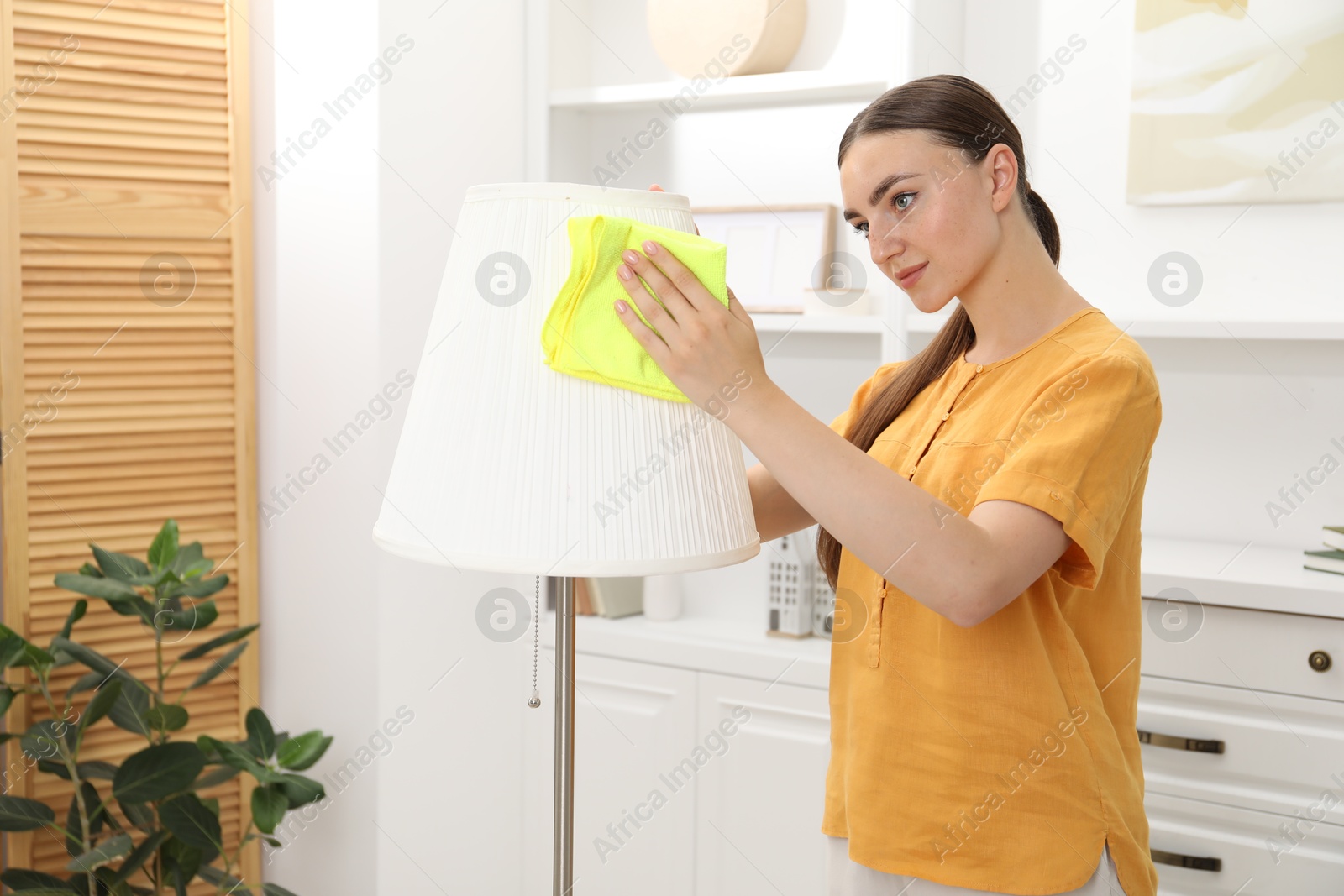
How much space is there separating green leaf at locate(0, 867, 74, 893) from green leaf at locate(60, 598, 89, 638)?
41 cm

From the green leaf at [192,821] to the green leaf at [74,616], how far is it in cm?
35

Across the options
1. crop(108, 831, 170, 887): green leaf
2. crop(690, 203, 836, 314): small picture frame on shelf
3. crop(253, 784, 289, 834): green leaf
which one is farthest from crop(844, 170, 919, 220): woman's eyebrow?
crop(108, 831, 170, 887): green leaf

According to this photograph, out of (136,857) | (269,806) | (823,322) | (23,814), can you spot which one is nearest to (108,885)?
(136,857)

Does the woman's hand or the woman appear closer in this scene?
the woman's hand

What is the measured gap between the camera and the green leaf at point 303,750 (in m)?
2.13

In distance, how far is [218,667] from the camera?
2143 millimetres

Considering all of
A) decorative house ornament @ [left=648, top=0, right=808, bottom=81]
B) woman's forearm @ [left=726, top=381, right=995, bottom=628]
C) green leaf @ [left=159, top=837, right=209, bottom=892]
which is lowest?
green leaf @ [left=159, top=837, right=209, bottom=892]

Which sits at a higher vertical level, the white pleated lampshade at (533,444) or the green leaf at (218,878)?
the white pleated lampshade at (533,444)

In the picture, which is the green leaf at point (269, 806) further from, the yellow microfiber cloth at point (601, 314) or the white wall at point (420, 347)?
the yellow microfiber cloth at point (601, 314)

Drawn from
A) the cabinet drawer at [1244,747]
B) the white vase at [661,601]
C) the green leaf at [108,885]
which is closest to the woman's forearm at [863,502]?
the cabinet drawer at [1244,747]

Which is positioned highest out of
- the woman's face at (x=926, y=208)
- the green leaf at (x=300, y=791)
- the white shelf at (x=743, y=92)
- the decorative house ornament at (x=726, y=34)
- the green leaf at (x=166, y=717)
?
the decorative house ornament at (x=726, y=34)

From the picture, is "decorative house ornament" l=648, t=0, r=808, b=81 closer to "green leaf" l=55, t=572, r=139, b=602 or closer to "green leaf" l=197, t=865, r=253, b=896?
"green leaf" l=55, t=572, r=139, b=602

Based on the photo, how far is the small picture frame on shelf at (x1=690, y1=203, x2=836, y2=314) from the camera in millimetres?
2344

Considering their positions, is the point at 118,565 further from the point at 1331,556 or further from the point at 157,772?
the point at 1331,556
